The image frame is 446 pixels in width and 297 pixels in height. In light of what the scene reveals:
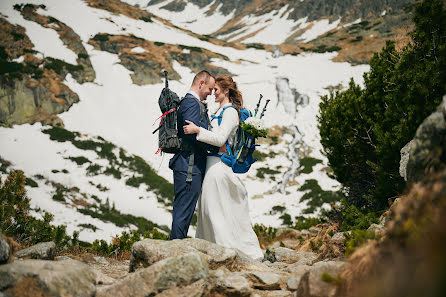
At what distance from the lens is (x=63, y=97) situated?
83.2 feet

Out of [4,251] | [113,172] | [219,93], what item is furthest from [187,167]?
[113,172]

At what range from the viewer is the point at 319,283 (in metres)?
2.22

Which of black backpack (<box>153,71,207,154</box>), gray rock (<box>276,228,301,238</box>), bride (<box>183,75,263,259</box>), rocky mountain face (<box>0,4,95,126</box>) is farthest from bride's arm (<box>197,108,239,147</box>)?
rocky mountain face (<box>0,4,95,126</box>)

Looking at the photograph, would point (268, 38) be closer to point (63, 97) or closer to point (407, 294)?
point (63, 97)

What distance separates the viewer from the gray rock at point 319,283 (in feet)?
7.14

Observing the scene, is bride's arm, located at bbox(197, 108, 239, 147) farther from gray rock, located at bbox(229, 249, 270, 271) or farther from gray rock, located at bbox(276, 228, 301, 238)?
gray rock, located at bbox(276, 228, 301, 238)

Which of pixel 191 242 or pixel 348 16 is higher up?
pixel 348 16

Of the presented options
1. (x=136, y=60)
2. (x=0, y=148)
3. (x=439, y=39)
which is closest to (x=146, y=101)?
(x=136, y=60)

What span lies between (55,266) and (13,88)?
24.7 metres

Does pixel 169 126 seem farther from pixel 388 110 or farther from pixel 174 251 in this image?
pixel 388 110

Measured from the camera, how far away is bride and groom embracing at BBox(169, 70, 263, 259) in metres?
4.31

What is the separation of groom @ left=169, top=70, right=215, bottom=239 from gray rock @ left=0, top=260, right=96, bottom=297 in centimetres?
173

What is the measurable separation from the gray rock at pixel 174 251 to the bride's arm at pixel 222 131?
4.27ft

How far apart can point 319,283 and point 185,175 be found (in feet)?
8.12
